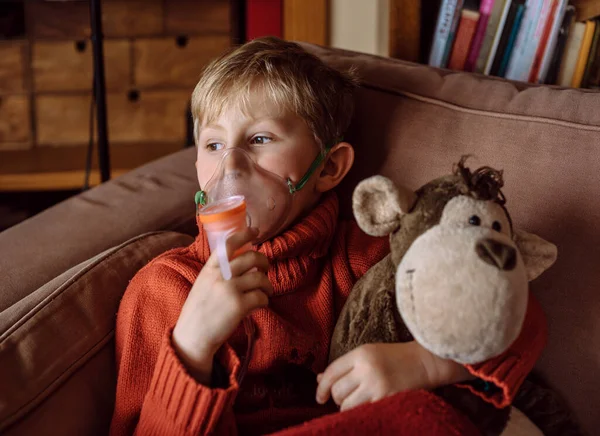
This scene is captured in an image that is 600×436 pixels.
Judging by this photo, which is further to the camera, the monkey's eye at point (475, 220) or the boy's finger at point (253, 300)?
the boy's finger at point (253, 300)

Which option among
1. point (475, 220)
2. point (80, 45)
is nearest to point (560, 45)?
point (475, 220)

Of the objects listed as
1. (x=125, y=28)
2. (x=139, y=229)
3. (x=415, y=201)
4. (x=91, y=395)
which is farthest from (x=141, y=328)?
(x=125, y=28)

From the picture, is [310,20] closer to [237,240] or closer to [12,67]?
[12,67]

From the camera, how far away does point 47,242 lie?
121cm

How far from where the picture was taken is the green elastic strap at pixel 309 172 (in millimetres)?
1037

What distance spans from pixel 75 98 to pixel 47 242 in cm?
178

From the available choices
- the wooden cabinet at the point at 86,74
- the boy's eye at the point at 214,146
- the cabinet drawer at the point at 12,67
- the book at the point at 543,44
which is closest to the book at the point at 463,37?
the book at the point at 543,44

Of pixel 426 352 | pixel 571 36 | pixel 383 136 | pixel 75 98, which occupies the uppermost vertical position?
pixel 571 36

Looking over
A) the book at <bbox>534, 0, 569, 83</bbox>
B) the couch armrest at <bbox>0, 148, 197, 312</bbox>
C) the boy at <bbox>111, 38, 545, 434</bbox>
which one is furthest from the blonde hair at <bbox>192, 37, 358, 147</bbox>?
the book at <bbox>534, 0, 569, 83</bbox>

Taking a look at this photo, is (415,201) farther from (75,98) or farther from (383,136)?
(75,98)

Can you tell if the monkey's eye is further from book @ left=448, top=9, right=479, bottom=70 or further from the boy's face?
book @ left=448, top=9, right=479, bottom=70

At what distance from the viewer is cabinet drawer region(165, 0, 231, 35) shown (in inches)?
108

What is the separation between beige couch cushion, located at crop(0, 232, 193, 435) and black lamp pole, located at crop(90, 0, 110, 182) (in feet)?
2.19

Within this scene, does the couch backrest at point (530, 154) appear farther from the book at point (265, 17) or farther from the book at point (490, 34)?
the book at point (265, 17)
